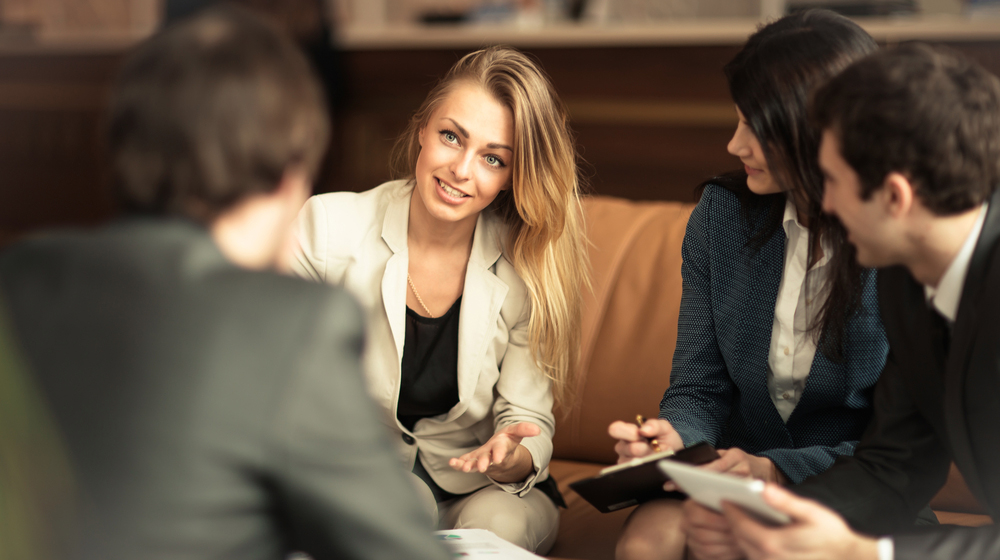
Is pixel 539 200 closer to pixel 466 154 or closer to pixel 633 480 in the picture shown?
pixel 466 154

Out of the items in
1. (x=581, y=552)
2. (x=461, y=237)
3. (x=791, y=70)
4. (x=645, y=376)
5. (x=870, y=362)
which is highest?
(x=791, y=70)

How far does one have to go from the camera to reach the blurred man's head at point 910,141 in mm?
1046

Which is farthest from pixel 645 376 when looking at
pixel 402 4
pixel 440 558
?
pixel 402 4

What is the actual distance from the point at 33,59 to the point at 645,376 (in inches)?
178

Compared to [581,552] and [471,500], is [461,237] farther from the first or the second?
[581,552]

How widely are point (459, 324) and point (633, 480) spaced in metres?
0.57

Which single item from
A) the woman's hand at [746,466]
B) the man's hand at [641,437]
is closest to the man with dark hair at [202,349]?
the man's hand at [641,437]

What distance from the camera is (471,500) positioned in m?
1.69

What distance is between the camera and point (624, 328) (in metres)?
2.09

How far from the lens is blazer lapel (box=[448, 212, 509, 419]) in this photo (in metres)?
1.71

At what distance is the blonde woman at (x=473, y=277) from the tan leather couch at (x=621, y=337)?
0.82 ft

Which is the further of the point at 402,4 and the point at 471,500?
the point at 402,4

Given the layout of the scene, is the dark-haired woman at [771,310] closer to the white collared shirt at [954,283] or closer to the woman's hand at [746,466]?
the woman's hand at [746,466]

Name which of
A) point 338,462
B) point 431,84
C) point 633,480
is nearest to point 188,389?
point 338,462
